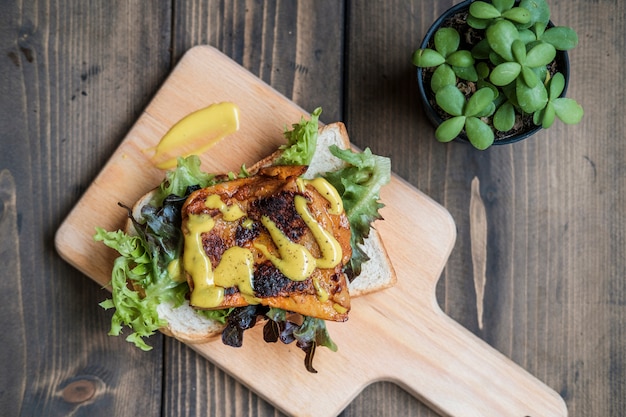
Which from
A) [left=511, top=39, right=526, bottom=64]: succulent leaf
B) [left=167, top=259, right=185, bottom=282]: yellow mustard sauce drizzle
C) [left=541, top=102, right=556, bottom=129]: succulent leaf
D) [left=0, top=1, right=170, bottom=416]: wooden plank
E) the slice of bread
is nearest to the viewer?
[left=511, top=39, right=526, bottom=64]: succulent leaf

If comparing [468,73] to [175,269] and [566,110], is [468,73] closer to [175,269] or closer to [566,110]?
[566,110]

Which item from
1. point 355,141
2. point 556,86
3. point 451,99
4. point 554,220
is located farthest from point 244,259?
point 554,220

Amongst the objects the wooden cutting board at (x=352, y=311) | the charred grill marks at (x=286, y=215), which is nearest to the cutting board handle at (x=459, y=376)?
the wooden cutting board at (x=352, y=311)

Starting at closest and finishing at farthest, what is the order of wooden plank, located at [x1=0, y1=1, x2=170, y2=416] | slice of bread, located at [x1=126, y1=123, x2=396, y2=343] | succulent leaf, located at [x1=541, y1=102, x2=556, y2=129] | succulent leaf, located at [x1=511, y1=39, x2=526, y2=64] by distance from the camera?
succulent leaf, located at [x1=511, y1=39, x2=526, y2=64] → succulent leaf, located at [x1=541, y1=102, x2=556, y2=129] → slice of bread, located at [x1=126, y1=123, x2=396, y2=343] → wooden plank, located at [x1=0, y1=1, x2=170, y2=416]

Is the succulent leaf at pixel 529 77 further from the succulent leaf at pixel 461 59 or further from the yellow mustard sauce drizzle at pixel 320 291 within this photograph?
the yellow mustard sauce drizzle at pixel 320 291

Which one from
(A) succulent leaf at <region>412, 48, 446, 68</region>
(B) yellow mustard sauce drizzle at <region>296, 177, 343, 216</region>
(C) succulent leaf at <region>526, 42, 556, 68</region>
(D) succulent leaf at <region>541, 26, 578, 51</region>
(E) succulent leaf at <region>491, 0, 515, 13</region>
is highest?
(E) succulent leaf at <region>491, 0, 515, 13</region>

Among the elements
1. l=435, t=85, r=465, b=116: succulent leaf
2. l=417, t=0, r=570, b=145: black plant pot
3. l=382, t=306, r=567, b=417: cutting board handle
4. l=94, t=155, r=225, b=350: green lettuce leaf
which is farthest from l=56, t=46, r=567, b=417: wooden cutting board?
l=435, t=85, r=465, b=116: succulent leaf

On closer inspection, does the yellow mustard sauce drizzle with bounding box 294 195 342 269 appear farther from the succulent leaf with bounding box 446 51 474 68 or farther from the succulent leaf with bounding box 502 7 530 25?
the succulent leaf with bounding box 502 7 530 25
